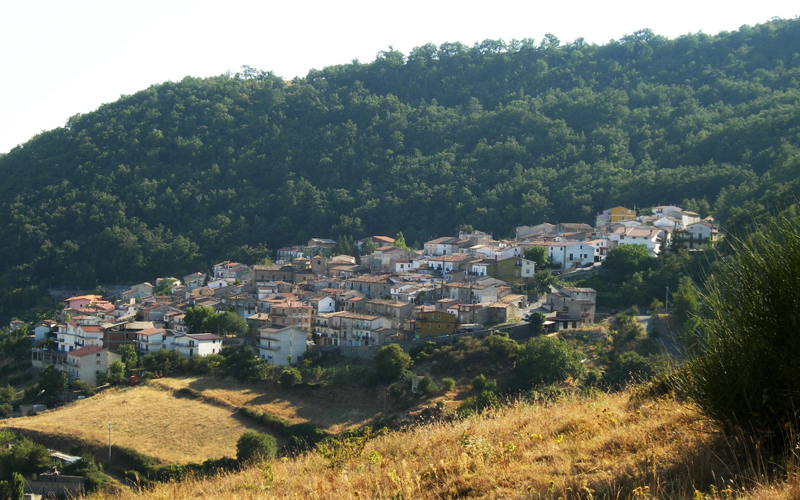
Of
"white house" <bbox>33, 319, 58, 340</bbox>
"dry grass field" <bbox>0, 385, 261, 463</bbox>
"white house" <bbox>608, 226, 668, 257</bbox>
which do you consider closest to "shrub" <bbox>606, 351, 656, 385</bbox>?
"dry grass field" <bbox>0, 385, 261, 463</bbox>

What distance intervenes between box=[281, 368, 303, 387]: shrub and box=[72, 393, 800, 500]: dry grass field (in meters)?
18.7

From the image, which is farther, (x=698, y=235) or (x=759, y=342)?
(x=698, y=235)

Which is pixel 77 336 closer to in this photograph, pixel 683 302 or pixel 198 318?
pixel 198 318

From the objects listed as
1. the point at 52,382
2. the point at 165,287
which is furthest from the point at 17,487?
the point at 165,287

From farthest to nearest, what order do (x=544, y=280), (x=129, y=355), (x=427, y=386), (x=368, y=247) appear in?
1. (x=368, y=247)
2. (x=544, y=280)
3. (x=129, y=355)
4. (x=427, y=386)

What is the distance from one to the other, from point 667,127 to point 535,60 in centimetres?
2343

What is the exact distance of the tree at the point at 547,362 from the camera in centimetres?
2295

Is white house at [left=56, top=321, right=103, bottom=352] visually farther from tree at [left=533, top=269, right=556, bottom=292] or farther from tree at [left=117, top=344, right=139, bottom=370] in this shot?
tree at [left=533, top=269, right=556, bottom=292]

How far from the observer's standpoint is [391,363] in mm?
24984

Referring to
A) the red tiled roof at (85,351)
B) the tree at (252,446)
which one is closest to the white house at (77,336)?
the red tiled roof at (85,351)

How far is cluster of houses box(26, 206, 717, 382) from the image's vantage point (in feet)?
93.9

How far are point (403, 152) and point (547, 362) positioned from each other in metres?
45.2

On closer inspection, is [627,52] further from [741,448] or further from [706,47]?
[741,448]

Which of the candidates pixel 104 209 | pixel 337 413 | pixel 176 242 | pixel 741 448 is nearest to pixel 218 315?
pixel 337 413
